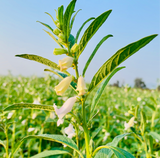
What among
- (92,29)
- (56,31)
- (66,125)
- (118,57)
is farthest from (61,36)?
(66,125)

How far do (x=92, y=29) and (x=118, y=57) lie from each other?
0.22 metres

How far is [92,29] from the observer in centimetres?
77

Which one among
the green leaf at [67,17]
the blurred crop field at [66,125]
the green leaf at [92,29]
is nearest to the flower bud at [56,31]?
the green leaf at [67,17]

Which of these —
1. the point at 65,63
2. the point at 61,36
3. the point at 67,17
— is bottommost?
the point at 65,63

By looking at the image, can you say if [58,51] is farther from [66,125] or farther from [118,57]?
[66,125]

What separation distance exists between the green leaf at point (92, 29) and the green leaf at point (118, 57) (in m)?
0.18

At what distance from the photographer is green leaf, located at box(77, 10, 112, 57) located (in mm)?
739

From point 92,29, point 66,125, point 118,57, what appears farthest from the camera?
point 66,125

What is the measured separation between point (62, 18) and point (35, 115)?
1.74m

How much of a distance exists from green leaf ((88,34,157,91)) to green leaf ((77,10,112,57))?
0.60 feet

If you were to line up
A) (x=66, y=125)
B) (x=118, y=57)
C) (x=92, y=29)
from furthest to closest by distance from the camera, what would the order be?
(x=66, y=125)
(x=92, y=29)
(x=118, y=57)

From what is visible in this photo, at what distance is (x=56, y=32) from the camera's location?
86 cm

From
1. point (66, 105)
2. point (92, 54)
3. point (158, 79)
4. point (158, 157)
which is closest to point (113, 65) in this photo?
point (92, 54)

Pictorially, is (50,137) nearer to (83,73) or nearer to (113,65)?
(83,73)
